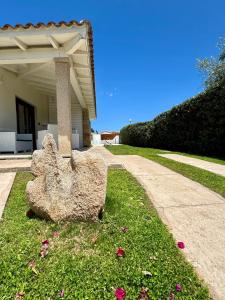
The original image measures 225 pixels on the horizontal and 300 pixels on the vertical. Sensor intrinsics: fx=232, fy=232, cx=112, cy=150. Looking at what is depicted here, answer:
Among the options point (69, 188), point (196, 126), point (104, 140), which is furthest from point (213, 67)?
point (104, 140)

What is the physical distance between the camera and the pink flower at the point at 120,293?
5.70 feet

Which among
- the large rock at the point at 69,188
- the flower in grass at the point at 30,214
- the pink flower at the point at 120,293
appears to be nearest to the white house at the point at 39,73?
the flower in grass at the point at 30,214

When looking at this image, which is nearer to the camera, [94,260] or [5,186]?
[94,260]

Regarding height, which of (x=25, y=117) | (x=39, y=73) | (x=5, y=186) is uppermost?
(x=39, y=73)

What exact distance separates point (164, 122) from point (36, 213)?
38.1 ft

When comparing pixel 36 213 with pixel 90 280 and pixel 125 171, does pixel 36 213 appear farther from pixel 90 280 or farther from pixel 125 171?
pixel 125 171

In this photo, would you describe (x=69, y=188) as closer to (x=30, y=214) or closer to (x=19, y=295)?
(x=30, y=214)

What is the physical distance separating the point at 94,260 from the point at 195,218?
154cm

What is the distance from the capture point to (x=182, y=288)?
6.07ft

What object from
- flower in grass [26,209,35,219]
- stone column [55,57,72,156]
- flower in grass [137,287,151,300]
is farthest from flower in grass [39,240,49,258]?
stone column [55,57,72,156]

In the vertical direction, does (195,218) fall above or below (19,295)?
above

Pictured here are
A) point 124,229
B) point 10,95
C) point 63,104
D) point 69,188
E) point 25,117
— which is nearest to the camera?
point 124,229

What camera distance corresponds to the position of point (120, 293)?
1768 millimetres

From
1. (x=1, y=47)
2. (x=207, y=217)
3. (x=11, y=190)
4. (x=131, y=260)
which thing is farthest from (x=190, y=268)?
(x=1, y=47)
